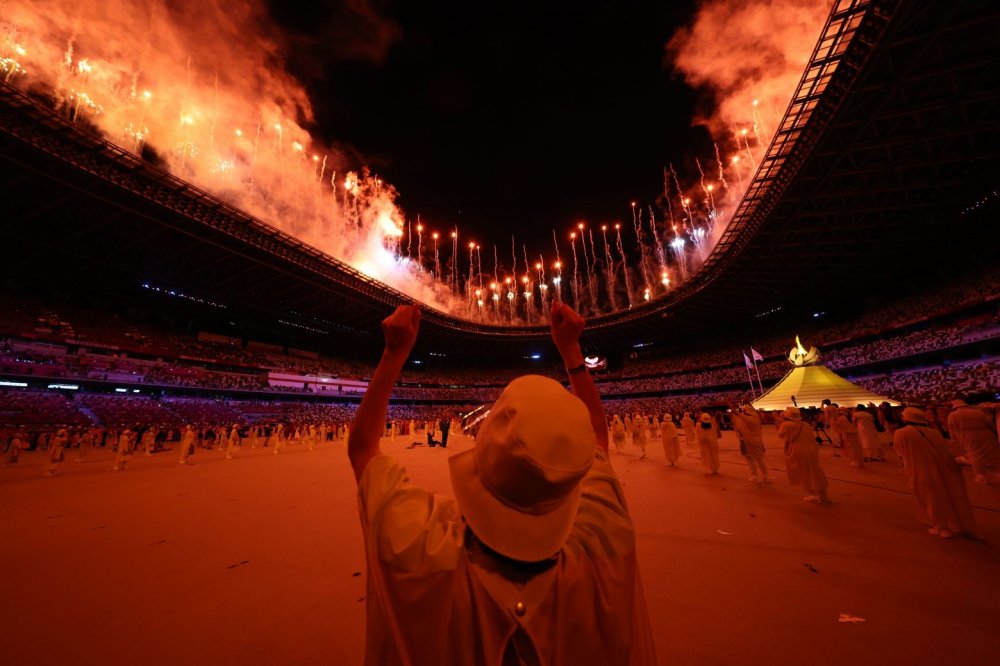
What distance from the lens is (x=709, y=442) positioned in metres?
8.83

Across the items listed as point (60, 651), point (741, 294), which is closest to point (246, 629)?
point (60, 651)

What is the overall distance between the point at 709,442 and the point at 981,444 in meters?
4.76

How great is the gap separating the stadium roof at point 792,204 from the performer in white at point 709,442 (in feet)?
41.8

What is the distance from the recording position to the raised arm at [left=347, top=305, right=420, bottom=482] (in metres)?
1.29

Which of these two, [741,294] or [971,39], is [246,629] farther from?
[741,294]

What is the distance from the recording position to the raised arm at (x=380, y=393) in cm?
129

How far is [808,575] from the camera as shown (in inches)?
136

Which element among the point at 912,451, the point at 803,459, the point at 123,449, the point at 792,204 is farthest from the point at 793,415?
the point at 123,449

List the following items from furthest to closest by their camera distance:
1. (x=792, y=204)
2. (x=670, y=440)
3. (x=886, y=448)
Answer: (x=792, y=204), (x=886, y=448), (x=670, y=440)

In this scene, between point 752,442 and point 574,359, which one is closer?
point 574,359

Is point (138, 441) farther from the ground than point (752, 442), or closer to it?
farther from the ground

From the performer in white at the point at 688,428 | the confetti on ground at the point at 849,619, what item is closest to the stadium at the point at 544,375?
the confetti on ground at the point at 849,619

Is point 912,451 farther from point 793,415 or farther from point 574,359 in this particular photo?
point 574,359

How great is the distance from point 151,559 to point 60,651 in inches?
75.0
